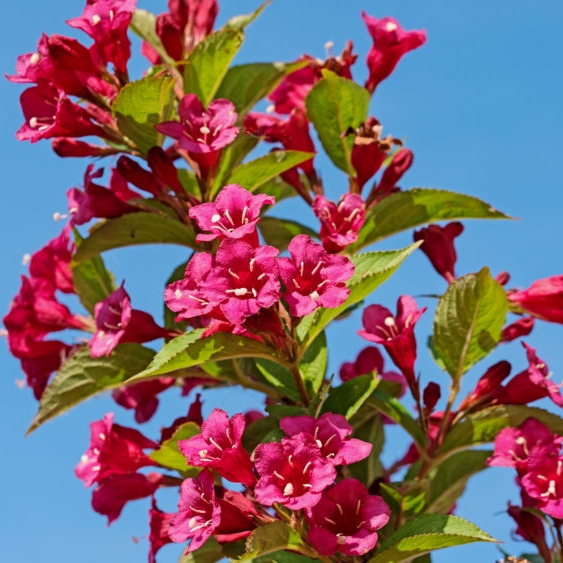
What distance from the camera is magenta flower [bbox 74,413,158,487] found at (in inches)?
117

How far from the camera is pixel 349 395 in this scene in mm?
2574

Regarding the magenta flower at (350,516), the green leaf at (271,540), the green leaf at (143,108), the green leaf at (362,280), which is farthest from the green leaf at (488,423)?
the green leaf at (143,108)

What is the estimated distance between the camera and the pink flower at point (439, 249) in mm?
3168

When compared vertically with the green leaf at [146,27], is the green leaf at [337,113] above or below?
below

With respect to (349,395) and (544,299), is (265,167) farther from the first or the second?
(544,299)

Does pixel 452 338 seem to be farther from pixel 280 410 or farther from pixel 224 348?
pixel 224 348

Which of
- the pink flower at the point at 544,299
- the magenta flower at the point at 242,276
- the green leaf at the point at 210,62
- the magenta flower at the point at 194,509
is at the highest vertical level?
A: the green leaf at the point at 210,62

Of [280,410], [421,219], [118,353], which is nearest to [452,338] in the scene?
[421,219]

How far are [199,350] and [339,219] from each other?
2.51 ft

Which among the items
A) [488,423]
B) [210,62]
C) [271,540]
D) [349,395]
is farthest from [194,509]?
[210,62]

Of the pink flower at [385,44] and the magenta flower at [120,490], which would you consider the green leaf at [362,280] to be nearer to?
the magenta flower at [120,490]

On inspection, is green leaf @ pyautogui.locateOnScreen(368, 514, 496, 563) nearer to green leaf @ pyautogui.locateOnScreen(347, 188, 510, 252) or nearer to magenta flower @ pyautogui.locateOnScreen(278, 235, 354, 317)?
magenta flower @ pyautogui.locateOnScreen(278, 235, 354, 317)

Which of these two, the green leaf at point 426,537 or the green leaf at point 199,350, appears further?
the green leaf at point 199,350

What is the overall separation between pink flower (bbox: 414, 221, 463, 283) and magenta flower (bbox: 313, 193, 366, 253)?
0.36m
